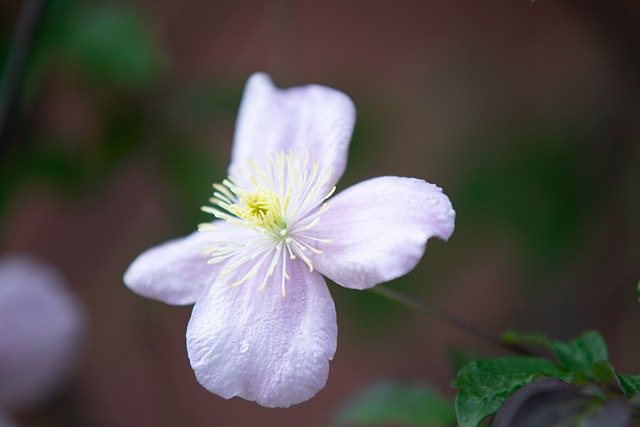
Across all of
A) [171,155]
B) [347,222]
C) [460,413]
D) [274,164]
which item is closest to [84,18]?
[171,155]

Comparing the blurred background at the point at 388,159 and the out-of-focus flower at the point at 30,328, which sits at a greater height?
the blurred background at the point at 388,159

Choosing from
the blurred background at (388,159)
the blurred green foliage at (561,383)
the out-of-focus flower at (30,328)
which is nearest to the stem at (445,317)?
the blurred green foliage at (561,383)

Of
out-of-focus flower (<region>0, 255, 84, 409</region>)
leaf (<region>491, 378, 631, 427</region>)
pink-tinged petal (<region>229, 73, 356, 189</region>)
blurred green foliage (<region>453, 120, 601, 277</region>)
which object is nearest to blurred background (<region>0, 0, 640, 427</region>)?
blurred green foliage (<region>453, 120, 601, 277</region>)

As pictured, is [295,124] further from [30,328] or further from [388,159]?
[388,159]

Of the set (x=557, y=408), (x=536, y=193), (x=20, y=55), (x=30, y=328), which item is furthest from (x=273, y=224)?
(x=536, y=193)

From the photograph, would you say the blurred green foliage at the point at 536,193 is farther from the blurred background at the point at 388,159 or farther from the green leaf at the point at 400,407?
the green leaf at the point at 400,407
